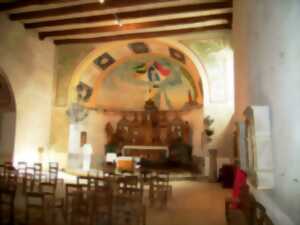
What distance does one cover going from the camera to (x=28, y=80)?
1121 cm

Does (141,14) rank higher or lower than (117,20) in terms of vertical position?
higher

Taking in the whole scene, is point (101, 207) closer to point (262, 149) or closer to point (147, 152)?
point (262, 149)

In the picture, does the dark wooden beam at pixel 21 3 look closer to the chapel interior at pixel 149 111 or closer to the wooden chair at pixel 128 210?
the chapel interior at pixel 149 111

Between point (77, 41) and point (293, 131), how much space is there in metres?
11.2

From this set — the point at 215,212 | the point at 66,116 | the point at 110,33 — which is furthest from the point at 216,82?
the point at 66,116

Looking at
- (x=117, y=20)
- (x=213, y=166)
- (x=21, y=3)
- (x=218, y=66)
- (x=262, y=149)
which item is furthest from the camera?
(x=218, y=66)

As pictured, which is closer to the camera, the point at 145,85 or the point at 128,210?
the point at 128,210

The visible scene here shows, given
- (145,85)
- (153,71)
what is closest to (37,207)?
(153,71)

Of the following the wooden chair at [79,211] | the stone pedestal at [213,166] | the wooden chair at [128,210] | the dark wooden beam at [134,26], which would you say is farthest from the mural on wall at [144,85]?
the wooden chair at [79,211]

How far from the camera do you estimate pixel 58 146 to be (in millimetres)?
12234

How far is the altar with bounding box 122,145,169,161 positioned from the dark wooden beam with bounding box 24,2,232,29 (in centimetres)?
674

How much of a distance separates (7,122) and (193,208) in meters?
8.29

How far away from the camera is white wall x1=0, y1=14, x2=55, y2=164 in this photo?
10367 millimetres

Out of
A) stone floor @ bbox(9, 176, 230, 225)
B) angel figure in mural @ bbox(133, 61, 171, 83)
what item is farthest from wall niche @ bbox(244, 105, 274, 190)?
angel figure in mural @ bbox(133, 61, 171, 83)
